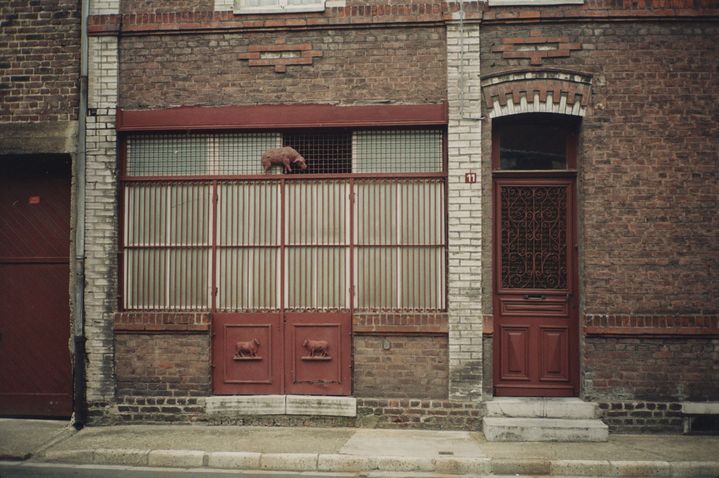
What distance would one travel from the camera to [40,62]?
890cm

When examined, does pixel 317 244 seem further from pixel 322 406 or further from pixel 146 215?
pixel 146 215

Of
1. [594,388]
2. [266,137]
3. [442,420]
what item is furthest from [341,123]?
[594,388]

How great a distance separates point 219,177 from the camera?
877cm

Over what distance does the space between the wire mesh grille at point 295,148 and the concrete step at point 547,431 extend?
337 cm

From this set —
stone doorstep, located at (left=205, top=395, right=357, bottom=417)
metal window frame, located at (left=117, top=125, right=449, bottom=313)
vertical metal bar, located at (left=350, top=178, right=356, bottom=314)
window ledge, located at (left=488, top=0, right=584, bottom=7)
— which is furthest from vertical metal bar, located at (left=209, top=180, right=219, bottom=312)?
window ledge, located at (left=488, top=0, right=584, bottom=7)

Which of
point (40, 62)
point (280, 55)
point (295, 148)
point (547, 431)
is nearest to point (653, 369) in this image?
point (547, 431)

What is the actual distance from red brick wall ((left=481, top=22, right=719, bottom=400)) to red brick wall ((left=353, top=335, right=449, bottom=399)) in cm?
186

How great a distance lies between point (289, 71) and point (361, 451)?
492 cm

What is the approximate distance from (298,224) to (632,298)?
4.39m

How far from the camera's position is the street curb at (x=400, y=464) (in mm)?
6840

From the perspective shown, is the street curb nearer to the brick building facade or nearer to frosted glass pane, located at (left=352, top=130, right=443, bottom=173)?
the brick building facade

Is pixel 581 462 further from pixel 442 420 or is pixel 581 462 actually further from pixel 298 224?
pixel 298 224

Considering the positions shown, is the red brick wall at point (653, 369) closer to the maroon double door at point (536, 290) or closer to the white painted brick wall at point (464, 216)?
the maroon double door at point (536, 290)

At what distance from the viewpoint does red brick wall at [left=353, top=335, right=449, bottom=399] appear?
8344mm
